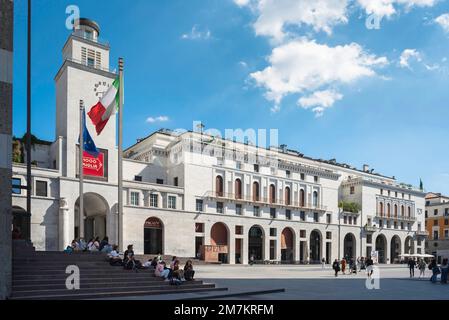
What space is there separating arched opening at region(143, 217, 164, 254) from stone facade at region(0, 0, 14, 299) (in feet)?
134

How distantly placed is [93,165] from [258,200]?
27.2 m

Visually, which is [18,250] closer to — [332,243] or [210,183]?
[210,183]

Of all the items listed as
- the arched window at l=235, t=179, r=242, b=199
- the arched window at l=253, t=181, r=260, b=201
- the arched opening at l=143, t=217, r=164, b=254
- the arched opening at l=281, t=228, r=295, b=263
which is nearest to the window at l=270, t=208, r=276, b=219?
the arched window at l=253, t=181, r=260, b=201

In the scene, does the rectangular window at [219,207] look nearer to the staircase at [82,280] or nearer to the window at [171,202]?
the window at [171,202]

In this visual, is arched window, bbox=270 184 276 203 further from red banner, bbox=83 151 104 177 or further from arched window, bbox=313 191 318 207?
red banner, bbox=83 151 104 177

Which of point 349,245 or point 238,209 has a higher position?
point 238,209

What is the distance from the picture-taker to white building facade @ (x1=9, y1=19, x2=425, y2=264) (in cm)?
4769

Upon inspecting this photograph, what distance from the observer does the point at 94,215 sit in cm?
5494

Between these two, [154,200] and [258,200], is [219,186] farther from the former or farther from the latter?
[154,200]

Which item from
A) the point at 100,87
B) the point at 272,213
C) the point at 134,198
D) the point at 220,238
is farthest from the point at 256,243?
the point at 100,87

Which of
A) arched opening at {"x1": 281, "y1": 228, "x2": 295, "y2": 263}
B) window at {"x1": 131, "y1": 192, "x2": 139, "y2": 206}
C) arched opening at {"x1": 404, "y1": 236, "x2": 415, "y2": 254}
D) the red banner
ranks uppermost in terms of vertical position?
the red banner

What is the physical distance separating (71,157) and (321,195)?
44.2m

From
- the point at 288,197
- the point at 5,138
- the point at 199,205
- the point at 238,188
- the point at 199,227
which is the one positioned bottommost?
the point at 199,227
